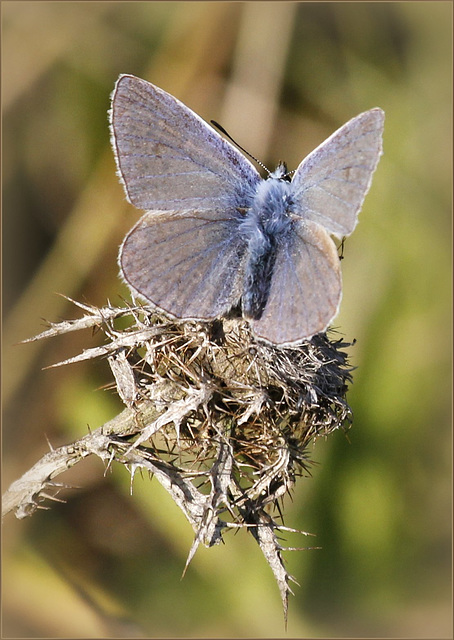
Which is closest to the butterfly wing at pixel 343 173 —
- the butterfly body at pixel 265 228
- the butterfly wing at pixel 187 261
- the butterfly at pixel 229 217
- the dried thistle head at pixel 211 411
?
the butterfly at pixel 229 217

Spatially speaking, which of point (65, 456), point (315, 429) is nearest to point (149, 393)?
point (65, 456)

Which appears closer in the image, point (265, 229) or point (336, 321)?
point (265, 229)

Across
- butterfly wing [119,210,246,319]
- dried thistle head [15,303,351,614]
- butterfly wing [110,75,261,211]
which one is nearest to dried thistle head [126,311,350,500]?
dried thistle head [15,303,351,614]

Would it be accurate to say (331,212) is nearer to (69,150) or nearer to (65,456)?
(65,456)

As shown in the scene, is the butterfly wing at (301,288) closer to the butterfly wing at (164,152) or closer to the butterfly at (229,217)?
the butterfly at (229,217)

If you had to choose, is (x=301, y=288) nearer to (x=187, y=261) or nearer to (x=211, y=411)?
(x=187, y=261)

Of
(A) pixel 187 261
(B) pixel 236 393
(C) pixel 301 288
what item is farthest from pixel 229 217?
(B) pixel 236 393
